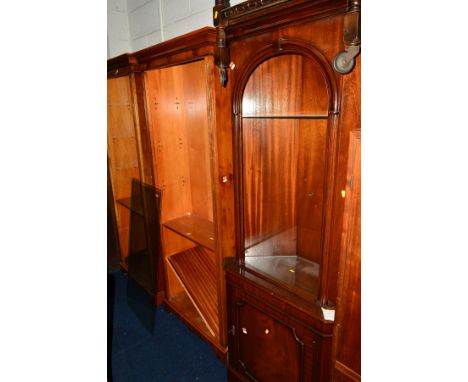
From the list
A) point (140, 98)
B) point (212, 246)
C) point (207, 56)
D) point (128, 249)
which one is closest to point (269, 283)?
point (212, 246)

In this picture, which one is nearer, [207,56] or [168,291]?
[207,56]

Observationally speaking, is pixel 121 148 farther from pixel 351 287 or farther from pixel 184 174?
pixel 351 287

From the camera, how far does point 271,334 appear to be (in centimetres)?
157

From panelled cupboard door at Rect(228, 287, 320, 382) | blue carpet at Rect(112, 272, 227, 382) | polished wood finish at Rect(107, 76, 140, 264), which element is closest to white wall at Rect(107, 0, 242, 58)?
polished wood finish at Rect(107, 76, 140, 264)

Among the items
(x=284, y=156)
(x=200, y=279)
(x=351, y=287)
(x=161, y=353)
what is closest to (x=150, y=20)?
(x=284, y=156)

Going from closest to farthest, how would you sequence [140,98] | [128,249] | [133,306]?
[140,98]
[133,306]
[128,249]

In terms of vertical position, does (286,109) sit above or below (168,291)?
above

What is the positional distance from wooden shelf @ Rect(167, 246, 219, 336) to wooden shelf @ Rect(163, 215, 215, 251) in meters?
0.31

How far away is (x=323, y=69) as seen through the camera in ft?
3.62

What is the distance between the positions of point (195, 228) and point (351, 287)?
1.54m

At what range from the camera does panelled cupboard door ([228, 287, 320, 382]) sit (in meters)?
1.42

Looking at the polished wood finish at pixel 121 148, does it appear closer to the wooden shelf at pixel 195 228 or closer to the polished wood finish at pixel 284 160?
the wooden shelf at pixel 195 228

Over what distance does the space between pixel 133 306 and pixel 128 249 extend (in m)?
0.66

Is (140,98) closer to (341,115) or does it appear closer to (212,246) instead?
(212,246)
